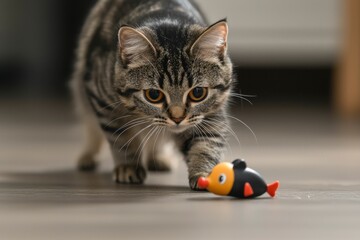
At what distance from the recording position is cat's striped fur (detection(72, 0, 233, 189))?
180cm

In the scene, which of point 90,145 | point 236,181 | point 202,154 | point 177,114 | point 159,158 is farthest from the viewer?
point 90,145

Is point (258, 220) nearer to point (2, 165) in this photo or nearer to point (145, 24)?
point (145, 24)

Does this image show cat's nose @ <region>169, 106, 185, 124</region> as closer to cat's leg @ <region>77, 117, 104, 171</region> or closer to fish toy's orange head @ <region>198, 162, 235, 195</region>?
fish toy's orange head @ <region>198, 162, 235, 195</region>

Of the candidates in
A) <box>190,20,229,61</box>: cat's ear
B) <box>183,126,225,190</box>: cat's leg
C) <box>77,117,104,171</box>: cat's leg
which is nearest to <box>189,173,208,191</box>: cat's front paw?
<box>183,126,225,190</box>: cat's leg

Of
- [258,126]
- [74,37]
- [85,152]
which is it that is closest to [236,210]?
[85,152]

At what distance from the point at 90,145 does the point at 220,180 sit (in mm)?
757

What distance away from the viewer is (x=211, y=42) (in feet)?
6.00

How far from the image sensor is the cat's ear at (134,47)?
5.90 ft

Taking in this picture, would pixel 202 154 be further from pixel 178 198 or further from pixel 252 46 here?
pixel 252 46

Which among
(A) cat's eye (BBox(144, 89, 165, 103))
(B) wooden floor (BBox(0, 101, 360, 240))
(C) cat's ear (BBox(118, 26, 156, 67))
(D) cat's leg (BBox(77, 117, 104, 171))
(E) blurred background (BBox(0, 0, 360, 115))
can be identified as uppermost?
(E) blurred background (BBox(0, 0, 360, 115))

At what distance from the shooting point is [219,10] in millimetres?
4504

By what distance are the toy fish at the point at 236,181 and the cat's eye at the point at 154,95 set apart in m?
0.22

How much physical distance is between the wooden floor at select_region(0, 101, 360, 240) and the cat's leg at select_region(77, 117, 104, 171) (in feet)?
0.12

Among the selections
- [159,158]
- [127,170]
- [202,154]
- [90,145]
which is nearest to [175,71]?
[202,154]
